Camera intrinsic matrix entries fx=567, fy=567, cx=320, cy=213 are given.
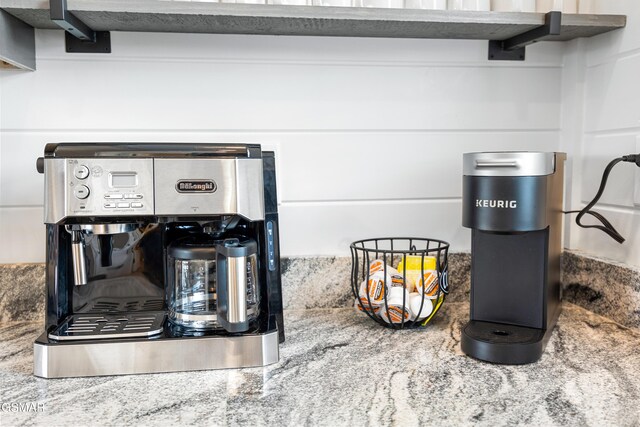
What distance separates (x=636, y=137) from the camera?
38.6 inches

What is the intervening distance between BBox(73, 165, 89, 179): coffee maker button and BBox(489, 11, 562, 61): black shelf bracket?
2.54 ft

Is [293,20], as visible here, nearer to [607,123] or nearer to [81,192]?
[81,192]

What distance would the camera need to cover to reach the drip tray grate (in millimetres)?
795

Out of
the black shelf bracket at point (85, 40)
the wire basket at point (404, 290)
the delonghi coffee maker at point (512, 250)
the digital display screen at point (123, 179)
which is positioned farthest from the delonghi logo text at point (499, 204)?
the black shelf bracket at point (85, 40)

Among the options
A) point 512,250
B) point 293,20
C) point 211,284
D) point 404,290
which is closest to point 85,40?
point 293,20

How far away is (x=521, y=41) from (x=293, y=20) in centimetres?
45

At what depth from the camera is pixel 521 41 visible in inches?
42.4

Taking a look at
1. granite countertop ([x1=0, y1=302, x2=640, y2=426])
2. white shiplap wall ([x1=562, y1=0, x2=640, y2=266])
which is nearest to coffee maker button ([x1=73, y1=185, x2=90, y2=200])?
granite countertop ([x1=0, y1=302, x2=640, y2=426])

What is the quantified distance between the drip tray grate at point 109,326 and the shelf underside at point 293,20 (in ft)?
1.56

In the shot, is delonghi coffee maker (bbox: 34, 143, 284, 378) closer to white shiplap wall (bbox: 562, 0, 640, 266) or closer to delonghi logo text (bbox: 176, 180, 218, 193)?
delonghi logo text (bbox: 176, 180, 218, 193)

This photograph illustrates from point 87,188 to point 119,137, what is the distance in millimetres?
346

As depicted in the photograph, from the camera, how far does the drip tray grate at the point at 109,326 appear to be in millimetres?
795

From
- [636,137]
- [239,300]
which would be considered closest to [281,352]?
[239,300]

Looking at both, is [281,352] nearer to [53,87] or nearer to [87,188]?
[87,188]
